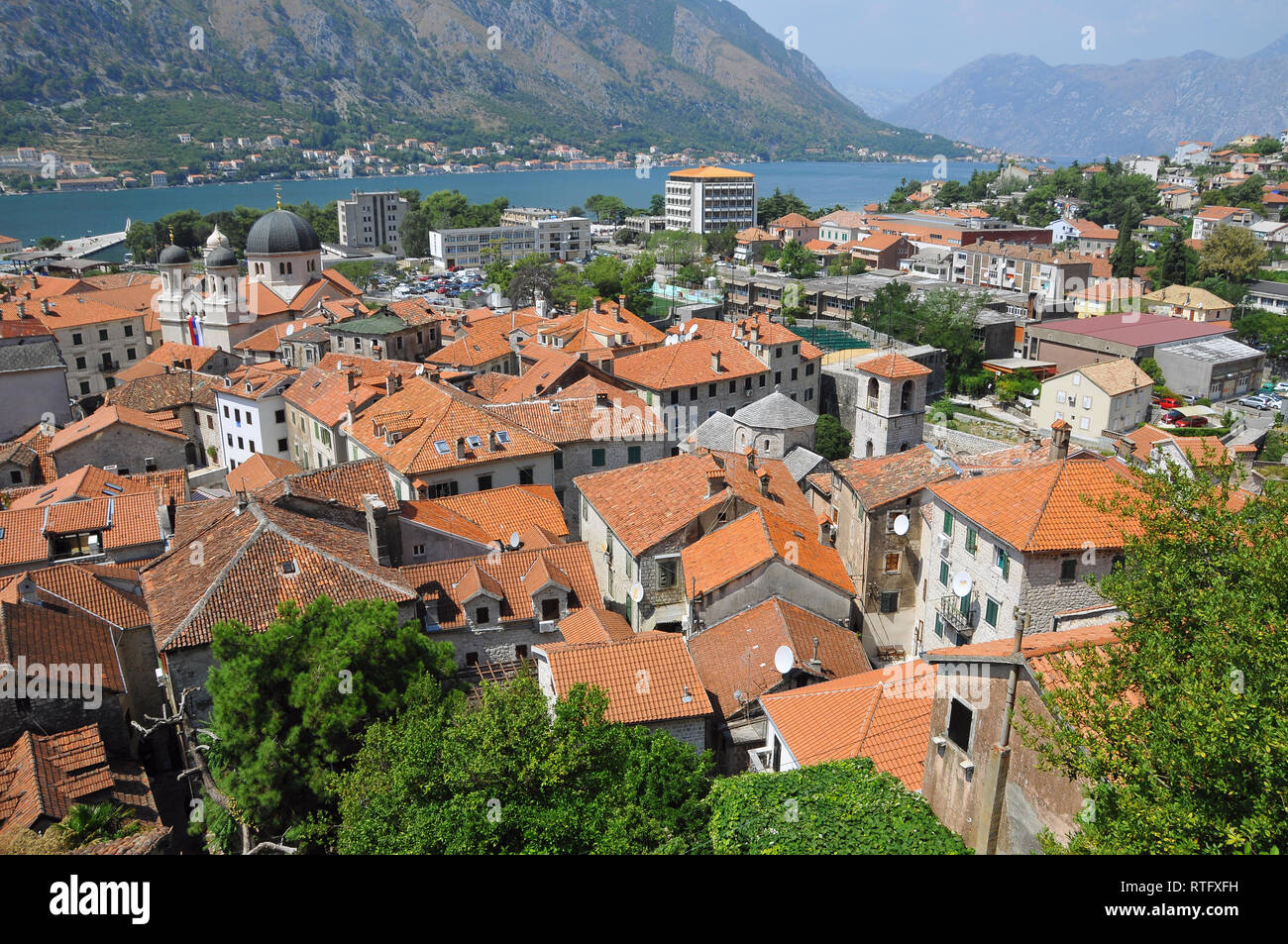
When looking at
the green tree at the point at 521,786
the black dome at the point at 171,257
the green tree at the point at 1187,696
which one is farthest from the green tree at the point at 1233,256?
the green tree at the point at 521,786

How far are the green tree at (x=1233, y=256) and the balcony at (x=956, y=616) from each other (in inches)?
3630

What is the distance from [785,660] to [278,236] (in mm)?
63452

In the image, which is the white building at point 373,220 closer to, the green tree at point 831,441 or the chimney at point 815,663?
the green tree at point 831,441

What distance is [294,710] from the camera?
19.1m

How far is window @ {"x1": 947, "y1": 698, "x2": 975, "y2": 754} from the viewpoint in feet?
44.3

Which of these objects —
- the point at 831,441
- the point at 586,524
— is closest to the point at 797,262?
the point at 831,441

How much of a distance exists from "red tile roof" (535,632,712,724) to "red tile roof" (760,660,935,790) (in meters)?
1.83

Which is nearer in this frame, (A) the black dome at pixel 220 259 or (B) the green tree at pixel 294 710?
(B) the green tree at pixel 294 710

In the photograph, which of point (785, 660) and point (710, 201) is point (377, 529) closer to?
point (785, 660)

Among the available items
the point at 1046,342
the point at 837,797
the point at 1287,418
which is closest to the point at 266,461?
the point at 837,797

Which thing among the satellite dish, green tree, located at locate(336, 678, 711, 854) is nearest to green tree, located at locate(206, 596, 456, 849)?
green tree, located at locate(336, 678, 711, 854)

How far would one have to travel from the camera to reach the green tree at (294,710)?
18.1 m

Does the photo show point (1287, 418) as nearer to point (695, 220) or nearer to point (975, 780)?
point (975, 780)

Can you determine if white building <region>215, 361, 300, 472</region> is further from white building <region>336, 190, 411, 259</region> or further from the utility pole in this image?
white building <region>336, 190, 411, 259</region>
